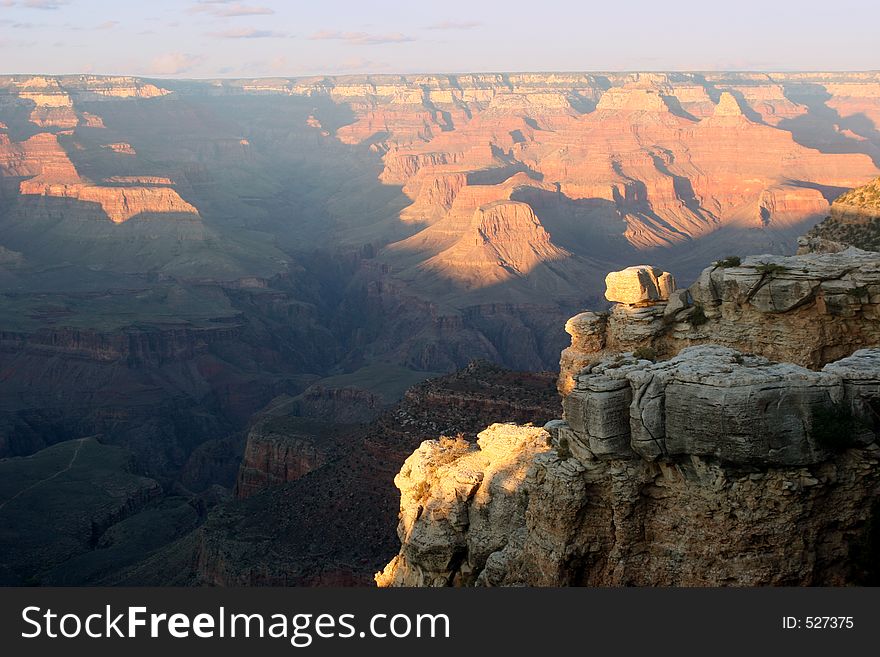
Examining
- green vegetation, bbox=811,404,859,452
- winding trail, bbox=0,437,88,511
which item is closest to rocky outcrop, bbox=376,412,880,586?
green vegetation, bbox=811,404,859,452

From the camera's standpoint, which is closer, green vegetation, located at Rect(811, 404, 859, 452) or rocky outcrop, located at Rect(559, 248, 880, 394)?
green vegetation, located at Rect(811, 404, 859, 452)

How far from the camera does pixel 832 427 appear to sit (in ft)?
55.9

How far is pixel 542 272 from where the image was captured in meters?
159

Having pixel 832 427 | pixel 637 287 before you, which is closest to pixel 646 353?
pixel 637 287

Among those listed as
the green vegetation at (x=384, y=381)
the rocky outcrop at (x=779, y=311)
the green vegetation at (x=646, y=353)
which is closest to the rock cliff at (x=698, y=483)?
the green vegetation at (x=646, y=353)

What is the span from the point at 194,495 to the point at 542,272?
8624 cm

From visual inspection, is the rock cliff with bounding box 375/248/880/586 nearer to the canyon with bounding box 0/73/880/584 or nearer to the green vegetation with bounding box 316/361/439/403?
the canyon with bounding box 0/73/880/584

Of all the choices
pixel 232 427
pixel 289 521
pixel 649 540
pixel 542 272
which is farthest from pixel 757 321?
pixel 542 272

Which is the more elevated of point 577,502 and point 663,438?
point 663,438

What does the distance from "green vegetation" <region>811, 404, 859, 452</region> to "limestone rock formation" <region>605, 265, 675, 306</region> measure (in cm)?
1114

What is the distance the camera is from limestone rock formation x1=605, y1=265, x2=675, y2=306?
28.2m

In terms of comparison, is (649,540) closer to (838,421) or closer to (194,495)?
(838,421)

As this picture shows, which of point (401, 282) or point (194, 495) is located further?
point (401, 282)

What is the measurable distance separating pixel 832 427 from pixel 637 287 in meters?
11.4
